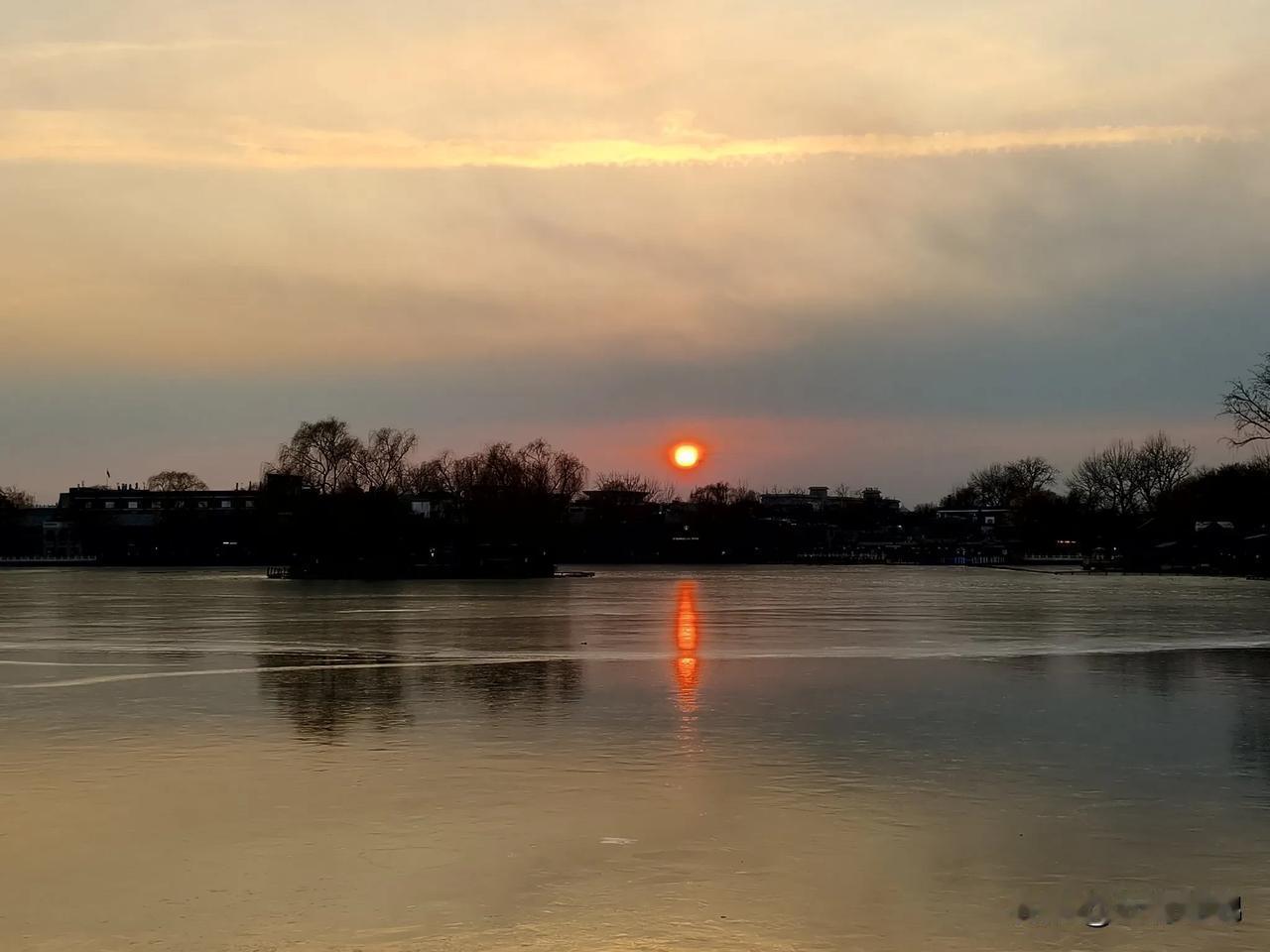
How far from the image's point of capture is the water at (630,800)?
9.80 meters

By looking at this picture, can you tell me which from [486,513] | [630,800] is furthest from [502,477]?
[630,800]

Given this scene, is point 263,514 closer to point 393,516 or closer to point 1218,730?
→ point 393,516

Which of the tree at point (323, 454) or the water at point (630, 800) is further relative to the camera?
the tree at point (323, 454)

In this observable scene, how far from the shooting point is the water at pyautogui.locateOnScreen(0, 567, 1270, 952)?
9805 millimetres

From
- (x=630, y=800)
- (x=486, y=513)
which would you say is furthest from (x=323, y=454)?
(x=630, y=800)

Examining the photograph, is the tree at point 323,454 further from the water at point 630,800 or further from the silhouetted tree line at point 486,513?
the water at point 630,800

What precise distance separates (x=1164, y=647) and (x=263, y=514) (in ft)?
342

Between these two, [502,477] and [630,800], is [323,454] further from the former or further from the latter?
[630,800]

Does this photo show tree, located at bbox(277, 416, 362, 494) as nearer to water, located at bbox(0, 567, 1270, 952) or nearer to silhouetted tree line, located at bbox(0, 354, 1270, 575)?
silhouetted tree line, located at bbox(0, 354, 1270, 575)

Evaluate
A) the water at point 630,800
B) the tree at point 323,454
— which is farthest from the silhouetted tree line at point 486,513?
the water at point 630,800

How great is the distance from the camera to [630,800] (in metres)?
13.9

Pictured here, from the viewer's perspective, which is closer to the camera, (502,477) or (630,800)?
(630,800)

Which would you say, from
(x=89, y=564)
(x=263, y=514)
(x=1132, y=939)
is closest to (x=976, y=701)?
(x=1132, y=939)

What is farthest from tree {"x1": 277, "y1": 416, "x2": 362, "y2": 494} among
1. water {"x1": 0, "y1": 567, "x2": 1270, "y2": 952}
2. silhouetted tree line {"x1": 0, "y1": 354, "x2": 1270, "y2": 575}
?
water {"x1": 0, "y1": 567, "x2": 1270, "y2": 952}
